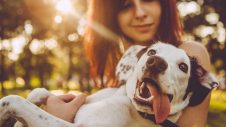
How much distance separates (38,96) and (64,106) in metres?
0.30

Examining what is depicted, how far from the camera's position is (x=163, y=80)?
3.86 metres

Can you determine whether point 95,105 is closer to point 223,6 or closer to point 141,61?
point 141,61

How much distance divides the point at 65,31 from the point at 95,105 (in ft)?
106

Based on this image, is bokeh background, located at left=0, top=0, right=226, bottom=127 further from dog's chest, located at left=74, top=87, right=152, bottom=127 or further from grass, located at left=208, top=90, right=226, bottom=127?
dog's chest, located at left=74, top=87, right=152, bottom=127

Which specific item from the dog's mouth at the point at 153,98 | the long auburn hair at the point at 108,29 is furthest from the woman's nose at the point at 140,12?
the dog's mouth at the point at 153,98

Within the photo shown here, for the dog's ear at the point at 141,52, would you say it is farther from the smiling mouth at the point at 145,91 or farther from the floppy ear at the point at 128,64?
the smiling mouth at the point at 145,91

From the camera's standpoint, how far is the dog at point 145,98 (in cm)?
383

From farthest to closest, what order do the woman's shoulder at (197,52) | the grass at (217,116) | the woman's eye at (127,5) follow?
1. the grass at (217,116)
2. the woman's eye at (127,5)
3. the woman's shoulder at (197,52)

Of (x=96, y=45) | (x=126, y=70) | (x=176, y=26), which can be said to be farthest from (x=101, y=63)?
(x=126, y=70)

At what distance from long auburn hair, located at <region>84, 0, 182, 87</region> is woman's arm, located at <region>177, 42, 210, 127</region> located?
622mm

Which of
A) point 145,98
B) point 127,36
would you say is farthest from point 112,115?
point 127,36

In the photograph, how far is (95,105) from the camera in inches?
165

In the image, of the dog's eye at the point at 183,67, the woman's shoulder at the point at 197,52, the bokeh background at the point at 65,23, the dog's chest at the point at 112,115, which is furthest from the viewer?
the bokeh background at the point at 65,23

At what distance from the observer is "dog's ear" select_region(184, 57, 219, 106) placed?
4.31 meters
